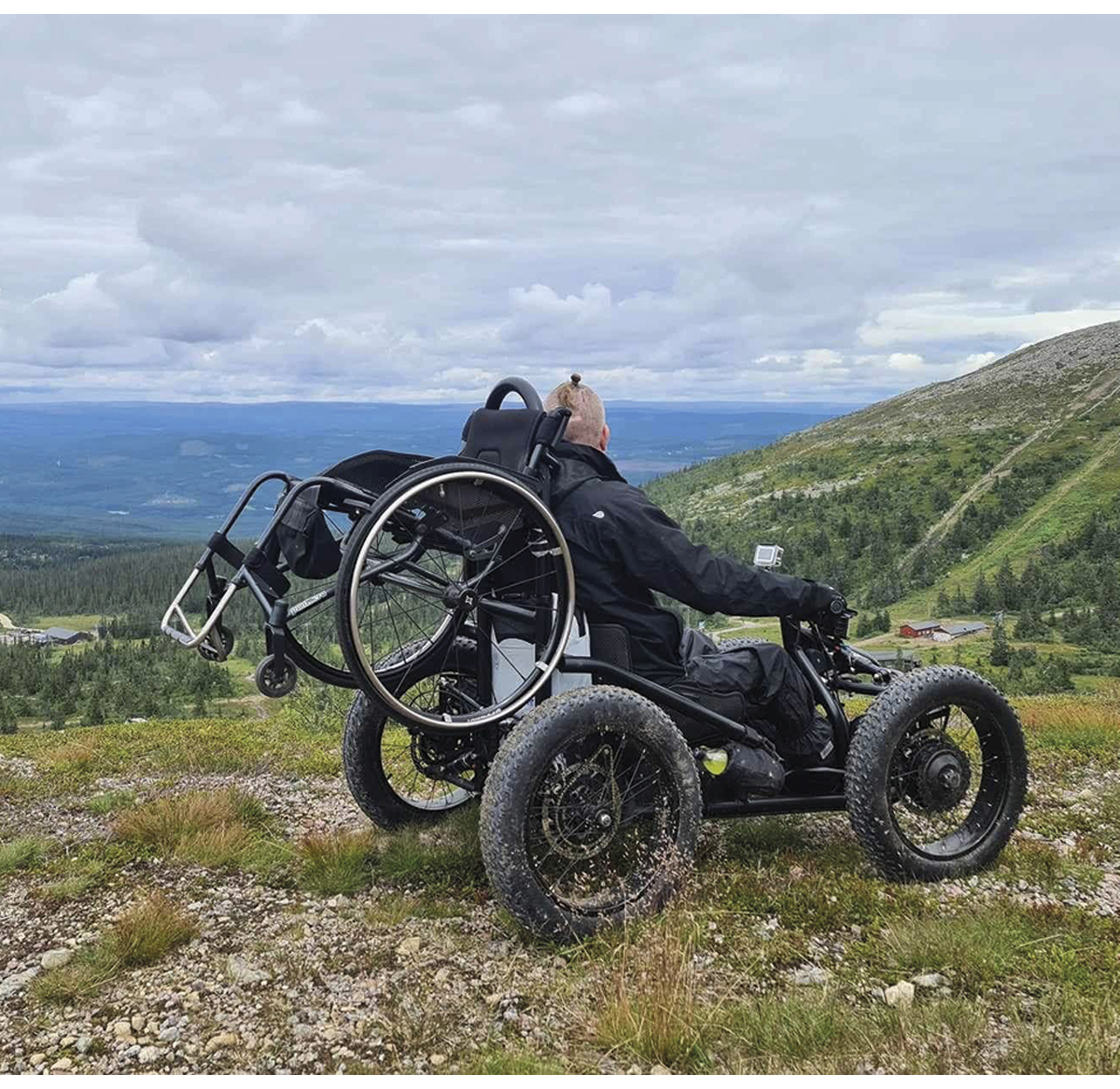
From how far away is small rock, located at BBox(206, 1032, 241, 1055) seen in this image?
13.4 ft

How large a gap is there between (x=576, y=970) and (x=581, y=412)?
331 centimetres

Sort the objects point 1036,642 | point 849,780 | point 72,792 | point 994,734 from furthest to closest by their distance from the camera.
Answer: point 1036,642 → point 72,792 → point 994,734 → point 849,780

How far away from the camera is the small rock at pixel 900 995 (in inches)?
171

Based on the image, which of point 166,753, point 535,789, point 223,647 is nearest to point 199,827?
point 223,647

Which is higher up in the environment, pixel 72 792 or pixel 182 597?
pixel 182 597

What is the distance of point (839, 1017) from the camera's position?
3.99 m

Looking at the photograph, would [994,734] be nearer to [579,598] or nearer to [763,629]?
[579,598]

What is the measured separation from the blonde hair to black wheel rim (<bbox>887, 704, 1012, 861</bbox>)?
2.82 metres

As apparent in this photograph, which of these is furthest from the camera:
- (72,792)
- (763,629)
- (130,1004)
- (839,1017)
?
(763,629)

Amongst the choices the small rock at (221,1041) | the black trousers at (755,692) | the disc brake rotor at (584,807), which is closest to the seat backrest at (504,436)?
the black trousers at (755,692)

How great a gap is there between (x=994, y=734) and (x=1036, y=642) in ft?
317

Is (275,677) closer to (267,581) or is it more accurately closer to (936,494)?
(267,581)

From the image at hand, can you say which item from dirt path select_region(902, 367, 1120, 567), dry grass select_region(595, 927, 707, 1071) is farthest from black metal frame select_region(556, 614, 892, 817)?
dirt path select_region(902, 367, 1120, 567)

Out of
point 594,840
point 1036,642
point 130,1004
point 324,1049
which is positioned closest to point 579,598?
point 594,840
